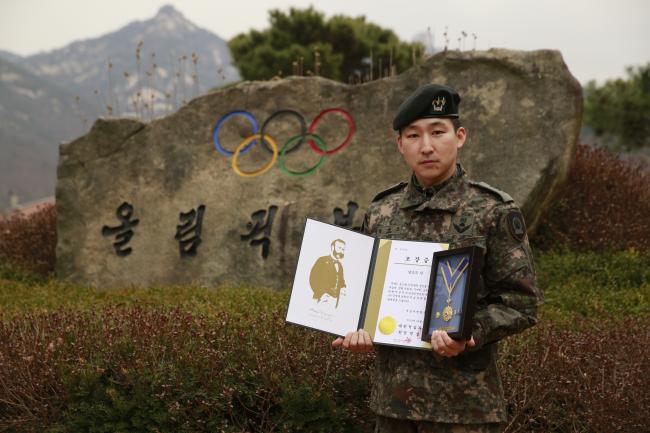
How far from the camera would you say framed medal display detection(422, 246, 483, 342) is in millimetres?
2117

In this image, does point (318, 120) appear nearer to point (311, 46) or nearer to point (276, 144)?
point (276, 144)

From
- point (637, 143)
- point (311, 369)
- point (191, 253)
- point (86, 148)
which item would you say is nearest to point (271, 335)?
point (311, 369)

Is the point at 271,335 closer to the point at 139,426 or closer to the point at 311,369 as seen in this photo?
the point at 311,369

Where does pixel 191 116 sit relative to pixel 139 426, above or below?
above

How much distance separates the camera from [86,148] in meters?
7.94

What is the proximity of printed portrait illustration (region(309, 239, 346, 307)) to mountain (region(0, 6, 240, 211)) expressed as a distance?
7.19 meters

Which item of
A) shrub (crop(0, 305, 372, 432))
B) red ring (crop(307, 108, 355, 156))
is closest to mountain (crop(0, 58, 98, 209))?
red ring (crop(307, 108, 355, 156))

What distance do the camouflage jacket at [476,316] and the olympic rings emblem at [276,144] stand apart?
4675 mm

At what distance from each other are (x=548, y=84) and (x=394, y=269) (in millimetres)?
4788

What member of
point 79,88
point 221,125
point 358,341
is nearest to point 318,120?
point 221,125

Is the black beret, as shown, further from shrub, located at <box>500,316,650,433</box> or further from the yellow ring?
the yellow ring

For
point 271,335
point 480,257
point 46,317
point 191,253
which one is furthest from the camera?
point 191,253

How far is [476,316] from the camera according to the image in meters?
2.22

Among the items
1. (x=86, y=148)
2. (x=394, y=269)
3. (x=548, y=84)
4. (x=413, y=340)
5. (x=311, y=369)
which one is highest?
(x=548, y=84)
